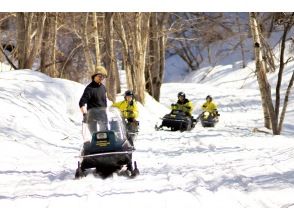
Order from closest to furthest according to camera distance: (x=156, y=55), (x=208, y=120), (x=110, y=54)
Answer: (x=208, y=120)
(x=110, y=54)
(x=156, y=55)

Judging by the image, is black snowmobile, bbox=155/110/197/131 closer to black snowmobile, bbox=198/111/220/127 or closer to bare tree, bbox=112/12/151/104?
black snowmobile, bbox=198/111/220/127

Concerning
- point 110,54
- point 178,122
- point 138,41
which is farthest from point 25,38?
point 138,41

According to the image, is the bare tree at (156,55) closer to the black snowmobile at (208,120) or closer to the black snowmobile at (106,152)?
the black snowmobile at (208,120)

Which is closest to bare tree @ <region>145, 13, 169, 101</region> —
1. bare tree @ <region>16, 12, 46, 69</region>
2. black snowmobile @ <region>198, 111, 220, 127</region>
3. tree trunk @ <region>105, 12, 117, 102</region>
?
tree trunk @ <region>105, 12, 117, 102</region>

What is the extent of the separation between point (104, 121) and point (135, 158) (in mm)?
1921

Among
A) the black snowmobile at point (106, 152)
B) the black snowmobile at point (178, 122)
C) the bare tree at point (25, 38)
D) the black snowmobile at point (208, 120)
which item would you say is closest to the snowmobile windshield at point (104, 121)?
the black snowmobile at point (106, 152)

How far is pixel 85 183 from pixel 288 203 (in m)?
2.90

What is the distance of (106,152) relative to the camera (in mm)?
8852

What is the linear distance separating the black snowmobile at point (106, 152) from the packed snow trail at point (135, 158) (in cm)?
22

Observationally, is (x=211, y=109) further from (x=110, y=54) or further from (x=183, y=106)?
(x=110, y=54)

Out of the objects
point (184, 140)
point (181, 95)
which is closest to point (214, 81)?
point (181, 95)

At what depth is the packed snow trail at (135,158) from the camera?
7121 millimetres

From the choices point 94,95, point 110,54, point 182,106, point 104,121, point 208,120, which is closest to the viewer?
point 104,121

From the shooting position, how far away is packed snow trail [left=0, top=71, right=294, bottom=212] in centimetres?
712
